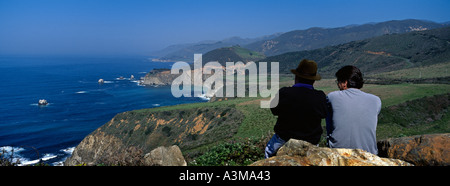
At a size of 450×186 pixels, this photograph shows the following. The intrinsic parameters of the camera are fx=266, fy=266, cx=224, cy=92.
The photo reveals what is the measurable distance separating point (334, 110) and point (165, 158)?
10.9 feet

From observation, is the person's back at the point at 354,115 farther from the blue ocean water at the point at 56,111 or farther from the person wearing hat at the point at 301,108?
the blue ocean water at the point at 56,111

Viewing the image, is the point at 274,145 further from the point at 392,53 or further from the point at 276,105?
the point at 392,53

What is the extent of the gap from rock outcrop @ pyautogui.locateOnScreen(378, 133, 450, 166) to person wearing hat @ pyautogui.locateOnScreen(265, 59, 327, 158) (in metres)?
1.36

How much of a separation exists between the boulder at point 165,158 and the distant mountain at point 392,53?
89.1 meters

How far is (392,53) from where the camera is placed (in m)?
108

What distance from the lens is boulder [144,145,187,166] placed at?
5216 mm

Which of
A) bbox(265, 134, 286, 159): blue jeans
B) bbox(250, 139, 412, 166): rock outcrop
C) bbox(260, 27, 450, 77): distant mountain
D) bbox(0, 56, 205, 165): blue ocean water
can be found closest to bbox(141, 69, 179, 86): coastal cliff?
bbox(0, 56, 205, 165): blue ocean water

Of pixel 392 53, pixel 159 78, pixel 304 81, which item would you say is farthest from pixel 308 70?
pixel 159 78

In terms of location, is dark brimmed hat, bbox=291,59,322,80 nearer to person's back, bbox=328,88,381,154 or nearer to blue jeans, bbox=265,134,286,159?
person's back, bbox=328,88,381,154

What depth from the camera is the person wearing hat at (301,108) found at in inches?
174

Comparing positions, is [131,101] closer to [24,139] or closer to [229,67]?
[24,139]

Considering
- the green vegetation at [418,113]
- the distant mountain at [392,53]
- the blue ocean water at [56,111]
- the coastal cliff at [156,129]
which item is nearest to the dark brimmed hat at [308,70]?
the green vegetation at [418,113]

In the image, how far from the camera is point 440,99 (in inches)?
1097
